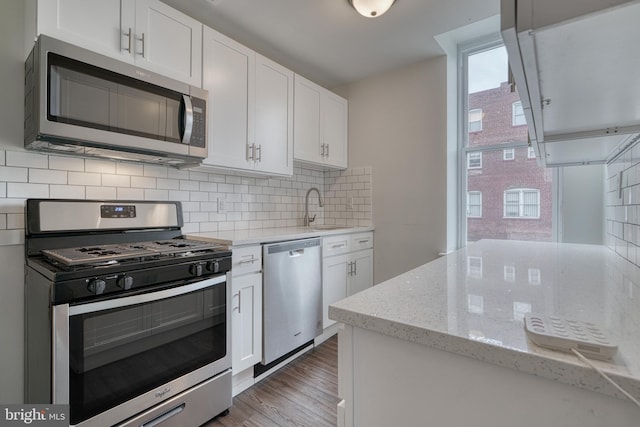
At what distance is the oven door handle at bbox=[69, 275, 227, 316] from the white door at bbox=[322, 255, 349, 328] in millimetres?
1064

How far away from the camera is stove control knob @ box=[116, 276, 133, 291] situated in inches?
49.1

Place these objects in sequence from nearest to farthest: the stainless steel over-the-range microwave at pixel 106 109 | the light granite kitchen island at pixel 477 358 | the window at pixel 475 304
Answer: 1. the light granite kitchen island at pixel 477 358
2. the window at pixel 475 304
3. the stainless steel over-the-range microwave at pixel 106 109

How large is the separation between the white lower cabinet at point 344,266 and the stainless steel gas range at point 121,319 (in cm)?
100

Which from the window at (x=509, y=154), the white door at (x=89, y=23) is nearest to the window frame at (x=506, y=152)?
the window at (x=509, y=154)

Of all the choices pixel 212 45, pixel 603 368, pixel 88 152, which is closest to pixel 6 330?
pixel 88 152

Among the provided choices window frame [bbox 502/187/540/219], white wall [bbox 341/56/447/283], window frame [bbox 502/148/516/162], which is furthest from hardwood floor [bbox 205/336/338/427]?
window frame [bbox 502/148/516/162]

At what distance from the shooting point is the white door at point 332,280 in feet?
8.21

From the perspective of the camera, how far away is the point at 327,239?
251 cm

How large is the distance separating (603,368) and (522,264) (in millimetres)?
890

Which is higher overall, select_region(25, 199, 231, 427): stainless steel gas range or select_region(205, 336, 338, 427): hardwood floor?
select_region(25, 199, 231, 427): stainless steel gas range

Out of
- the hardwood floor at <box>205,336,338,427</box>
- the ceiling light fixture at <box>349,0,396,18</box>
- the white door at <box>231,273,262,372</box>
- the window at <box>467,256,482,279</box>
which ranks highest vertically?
the ceiling light fixture at <box>349,0,396,18</box>

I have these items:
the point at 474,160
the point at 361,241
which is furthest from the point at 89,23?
the point at 474,160

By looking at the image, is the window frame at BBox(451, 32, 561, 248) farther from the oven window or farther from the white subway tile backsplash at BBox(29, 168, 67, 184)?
the white subway tile backsplash at BBox(29, 168, 67, 184)

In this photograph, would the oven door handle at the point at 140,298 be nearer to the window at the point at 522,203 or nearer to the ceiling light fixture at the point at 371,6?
the ceiling light fixture at the point at 371,6
